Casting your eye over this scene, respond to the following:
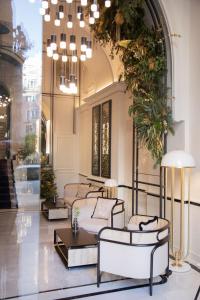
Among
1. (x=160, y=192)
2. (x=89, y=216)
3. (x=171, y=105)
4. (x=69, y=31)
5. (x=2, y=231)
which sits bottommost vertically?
(x=2, y=231)

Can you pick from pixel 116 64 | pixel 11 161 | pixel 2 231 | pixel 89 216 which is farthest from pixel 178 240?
pixel 11 161

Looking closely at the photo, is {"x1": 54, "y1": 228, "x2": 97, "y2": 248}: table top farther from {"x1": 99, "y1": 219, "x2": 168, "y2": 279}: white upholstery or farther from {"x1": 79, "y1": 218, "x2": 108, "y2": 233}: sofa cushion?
{"x1": 99, "y1": 219, "x2": 168, "y2": 279}: white upholstery

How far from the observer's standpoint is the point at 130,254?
3660 mm

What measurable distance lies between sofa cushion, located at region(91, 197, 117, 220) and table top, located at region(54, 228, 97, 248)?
3.25 ft

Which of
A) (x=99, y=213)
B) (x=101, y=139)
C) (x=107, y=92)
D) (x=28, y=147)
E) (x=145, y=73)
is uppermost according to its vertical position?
(x=107, y=92)

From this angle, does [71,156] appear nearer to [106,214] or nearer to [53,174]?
[53,174]

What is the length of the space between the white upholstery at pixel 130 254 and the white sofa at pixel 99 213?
1.78m

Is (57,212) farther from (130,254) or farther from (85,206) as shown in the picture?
(130,254)

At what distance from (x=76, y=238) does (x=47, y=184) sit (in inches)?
216

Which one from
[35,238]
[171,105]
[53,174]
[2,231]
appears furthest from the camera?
[53,174]

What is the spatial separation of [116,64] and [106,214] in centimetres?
381

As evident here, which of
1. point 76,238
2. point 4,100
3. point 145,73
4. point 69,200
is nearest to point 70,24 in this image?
point 145,73

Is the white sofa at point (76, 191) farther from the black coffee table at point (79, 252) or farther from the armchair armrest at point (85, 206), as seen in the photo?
the black coffee table at point (79, 252)

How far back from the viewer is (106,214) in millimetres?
6176
